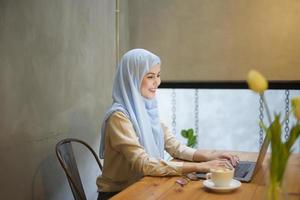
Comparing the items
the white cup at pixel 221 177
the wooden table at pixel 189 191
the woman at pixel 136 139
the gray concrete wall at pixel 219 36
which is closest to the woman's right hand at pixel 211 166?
the woman at pixel 136 139

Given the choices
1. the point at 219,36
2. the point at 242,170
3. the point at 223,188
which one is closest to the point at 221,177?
the point at 223,188

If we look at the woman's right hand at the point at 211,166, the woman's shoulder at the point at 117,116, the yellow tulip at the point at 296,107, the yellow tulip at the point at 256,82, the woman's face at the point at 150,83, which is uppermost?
the yellow tulip at the point at 256,82

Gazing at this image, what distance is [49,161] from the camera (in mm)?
2342

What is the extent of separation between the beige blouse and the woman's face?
0.83 ft

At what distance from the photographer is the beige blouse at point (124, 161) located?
1.93 m

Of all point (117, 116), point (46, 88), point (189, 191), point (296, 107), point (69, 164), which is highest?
point (296, 107)

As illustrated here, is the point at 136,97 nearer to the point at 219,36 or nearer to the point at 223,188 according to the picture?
the point at 223,188

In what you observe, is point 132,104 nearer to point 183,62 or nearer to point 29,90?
point 29,90

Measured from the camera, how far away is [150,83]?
2.31 meters

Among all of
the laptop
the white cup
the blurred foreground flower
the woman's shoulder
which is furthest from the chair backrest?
the blurred foreground flower

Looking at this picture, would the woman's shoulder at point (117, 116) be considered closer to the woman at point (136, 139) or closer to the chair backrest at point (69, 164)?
the woman at point (136, 139)

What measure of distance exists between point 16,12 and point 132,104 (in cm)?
75

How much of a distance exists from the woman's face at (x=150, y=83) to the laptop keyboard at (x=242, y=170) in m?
0.62

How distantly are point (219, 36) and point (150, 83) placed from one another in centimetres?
103
